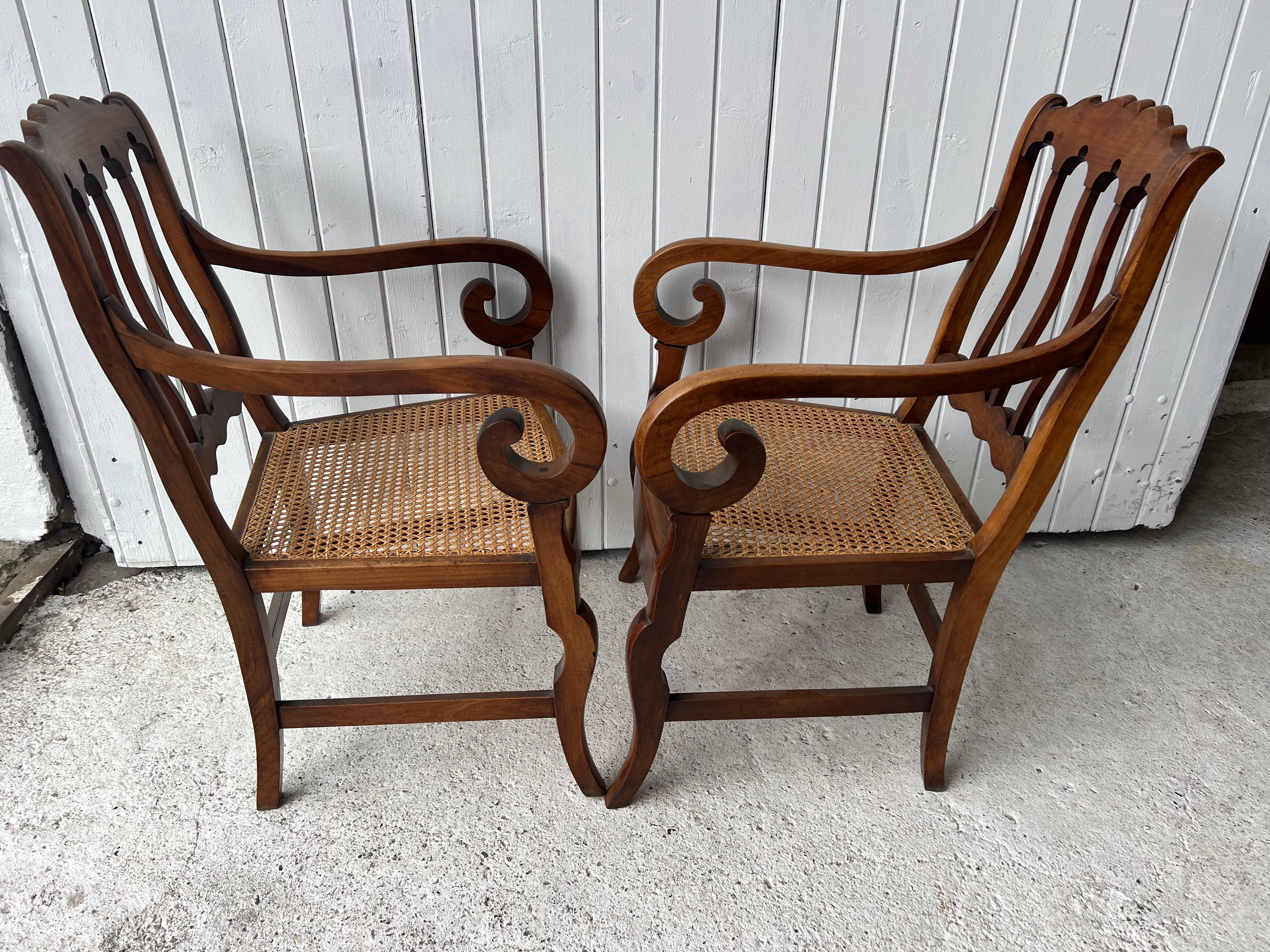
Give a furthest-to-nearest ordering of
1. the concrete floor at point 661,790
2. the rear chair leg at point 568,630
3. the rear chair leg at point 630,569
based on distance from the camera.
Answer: the rear chair leg at point 630,569 → the concrete floor at point 661,790 → the rear chair leg at point 568,630

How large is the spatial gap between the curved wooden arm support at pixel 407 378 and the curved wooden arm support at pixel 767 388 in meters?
0.08

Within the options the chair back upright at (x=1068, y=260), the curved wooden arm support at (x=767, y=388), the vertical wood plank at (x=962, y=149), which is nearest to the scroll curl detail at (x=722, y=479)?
the curved wooden arm support at (x=767, y=388)

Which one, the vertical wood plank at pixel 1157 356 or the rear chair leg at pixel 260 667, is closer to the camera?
the rear chair leg at pixel 260 667

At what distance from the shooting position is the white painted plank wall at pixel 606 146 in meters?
1.40

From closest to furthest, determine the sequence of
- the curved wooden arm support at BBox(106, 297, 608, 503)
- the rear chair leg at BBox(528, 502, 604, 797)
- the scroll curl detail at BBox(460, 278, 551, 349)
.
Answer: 1. the curved wooden arm support at BBox(106, 297, 608, 503)
2. the rear chair leg at BBox(528, 502, 604, 797)
3. the scroll curl detail at BBox(460, 278, 551, 349)

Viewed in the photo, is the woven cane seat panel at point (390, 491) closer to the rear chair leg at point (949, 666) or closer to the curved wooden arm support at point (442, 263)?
the curved wooden arm support at point (442, 263)

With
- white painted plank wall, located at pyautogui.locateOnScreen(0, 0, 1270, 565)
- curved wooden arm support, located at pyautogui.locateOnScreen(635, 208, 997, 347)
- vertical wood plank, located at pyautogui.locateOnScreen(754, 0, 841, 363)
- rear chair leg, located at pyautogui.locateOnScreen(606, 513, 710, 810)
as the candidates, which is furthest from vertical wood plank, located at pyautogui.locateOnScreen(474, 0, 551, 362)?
rear chair leg, located at pyautogui.locateOnScreen(606, 513, 710, 810)

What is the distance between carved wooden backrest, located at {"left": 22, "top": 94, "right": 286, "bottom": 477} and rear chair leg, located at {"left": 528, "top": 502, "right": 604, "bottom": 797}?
18.1 inches

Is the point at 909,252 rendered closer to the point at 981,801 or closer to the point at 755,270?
the point at 755,270

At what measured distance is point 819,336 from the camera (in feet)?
5.60

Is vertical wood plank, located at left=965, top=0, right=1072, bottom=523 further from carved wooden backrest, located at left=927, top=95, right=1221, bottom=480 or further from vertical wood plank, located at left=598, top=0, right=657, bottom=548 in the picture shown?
vertical wood plank, located at left=598, top=0, right=657, bottom=548

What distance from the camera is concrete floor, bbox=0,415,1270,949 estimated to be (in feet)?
4.14

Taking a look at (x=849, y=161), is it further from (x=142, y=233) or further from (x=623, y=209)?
(x=142, y=233)

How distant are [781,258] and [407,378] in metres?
0.67
